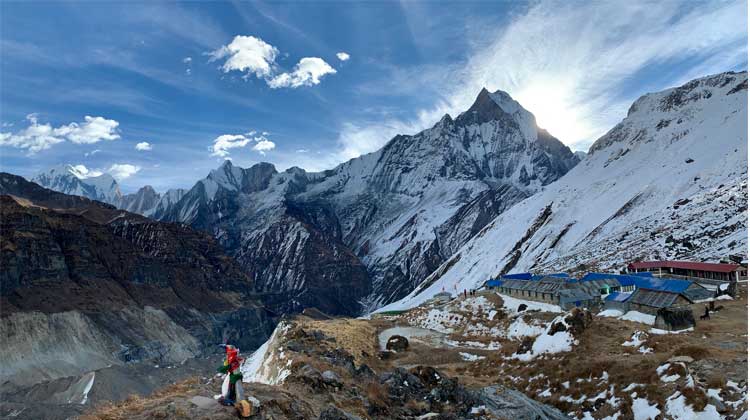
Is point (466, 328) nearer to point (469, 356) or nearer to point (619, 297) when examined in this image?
point (469, 356)

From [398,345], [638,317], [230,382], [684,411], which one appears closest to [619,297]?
[638,317]

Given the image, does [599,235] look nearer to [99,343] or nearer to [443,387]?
[443,387]

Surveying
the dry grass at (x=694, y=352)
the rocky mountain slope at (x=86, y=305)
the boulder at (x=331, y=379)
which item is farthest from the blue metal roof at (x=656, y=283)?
the rocky mountain slope at (x=86, y=305)

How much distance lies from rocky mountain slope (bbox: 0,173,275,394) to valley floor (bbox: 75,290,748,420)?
357 feet

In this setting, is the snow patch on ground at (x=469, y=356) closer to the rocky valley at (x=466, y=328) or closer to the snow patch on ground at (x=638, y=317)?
the rocky valley at (x=466, y=328)

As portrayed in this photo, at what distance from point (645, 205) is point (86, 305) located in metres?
165

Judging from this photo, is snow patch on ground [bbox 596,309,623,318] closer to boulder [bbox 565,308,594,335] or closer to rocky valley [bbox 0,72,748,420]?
rocky valley [bbox 0,72,748,420]

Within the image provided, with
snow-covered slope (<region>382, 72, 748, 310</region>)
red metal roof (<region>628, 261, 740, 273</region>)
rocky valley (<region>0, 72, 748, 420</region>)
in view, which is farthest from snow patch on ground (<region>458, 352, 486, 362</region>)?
snow-covered slope (<region>382, 72, 748, 310</region>)

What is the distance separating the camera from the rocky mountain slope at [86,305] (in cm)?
11450

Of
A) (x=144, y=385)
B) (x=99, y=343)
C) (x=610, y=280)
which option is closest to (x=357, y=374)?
(x=610, y=280)

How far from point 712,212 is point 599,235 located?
2884 centimetres

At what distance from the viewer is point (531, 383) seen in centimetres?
2419

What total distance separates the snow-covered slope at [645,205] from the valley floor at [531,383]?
66.3 metres

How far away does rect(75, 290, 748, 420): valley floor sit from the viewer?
13914mm
